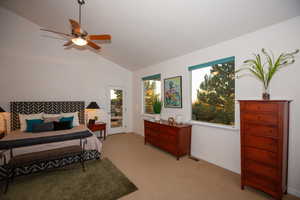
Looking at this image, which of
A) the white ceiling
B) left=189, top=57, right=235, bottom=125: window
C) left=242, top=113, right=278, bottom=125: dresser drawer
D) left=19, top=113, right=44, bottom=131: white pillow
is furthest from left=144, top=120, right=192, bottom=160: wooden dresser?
left=19, top=113, right=44, bottom=131: white pillow

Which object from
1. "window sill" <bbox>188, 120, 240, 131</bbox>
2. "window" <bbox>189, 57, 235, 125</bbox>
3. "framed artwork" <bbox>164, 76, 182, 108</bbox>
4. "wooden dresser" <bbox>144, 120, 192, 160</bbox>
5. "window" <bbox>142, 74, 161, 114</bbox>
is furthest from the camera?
"window" <bbox>142, 74, 161, 114</bbox>

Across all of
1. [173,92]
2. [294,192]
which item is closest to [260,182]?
[294,192]

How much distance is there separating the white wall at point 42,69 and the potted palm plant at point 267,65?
463cm

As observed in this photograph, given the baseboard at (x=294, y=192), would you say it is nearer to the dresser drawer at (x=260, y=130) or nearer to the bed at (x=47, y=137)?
the dresser drawer at (x=260, y=130)

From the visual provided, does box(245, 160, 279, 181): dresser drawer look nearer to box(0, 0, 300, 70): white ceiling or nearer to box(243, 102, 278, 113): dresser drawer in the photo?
box(243, 102, 278, 113): dresser drawer

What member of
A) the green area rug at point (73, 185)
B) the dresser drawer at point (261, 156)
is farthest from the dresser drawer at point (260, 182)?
the green area rug at point (73, 185)

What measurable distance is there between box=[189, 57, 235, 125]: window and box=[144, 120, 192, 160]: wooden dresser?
0.53 m

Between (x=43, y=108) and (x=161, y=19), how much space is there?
14.0 feet

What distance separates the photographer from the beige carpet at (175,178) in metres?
1.91

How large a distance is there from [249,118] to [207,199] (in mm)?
1342

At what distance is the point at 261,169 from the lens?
1862 mm

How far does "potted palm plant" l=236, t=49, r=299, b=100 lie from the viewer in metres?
1.91

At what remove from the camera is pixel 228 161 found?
2582 millimetres

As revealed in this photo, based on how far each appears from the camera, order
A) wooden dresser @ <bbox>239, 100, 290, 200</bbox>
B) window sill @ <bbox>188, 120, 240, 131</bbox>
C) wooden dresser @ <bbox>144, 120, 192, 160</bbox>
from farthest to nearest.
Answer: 1. wooden dresser @ <bbox>144, 120, 192, 160</bbox>
2. window sill @ <bbox>188, 120, 240, 131</bbox>
3. wooden dresser @ <bbox>239, 100, 290, 200</bbox>
